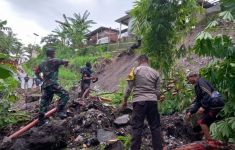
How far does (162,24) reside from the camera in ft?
35.7

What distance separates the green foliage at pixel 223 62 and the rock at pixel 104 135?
3246mm

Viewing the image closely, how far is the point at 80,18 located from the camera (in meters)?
40.6

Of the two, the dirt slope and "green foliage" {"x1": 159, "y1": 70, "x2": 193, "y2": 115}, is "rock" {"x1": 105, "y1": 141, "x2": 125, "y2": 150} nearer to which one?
"green foliage" {"x1": 159, "y1": 70, "x2": 193, "y2": 115}

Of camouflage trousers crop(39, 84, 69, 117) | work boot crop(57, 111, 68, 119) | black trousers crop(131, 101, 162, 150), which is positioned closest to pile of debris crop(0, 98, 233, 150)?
work boot crop(57, 111, 68, 119)

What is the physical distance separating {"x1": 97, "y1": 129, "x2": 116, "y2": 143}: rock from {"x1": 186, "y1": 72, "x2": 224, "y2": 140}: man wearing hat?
2059 mm

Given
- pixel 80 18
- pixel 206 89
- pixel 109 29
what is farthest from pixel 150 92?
pixel 109 29

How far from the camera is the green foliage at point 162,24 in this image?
35.5ft

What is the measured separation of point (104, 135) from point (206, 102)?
8.25ft

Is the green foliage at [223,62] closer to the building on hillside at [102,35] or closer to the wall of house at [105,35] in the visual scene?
the wall of house at [105,35]

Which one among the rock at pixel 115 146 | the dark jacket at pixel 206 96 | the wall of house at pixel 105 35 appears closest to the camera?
the dark jacket at pixel 206 96

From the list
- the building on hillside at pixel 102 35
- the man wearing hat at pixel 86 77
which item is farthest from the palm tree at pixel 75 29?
the man wearing hat at pixel 86 77

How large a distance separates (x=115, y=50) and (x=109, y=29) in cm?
1700

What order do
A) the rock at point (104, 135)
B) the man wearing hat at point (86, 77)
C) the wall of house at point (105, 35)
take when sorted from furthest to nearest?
the wall of house at point (105, 35), the man wearing hat at point (86, 77), the rock at point (104, 135)

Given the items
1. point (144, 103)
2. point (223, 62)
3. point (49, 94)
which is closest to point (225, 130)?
point (223, 62)
